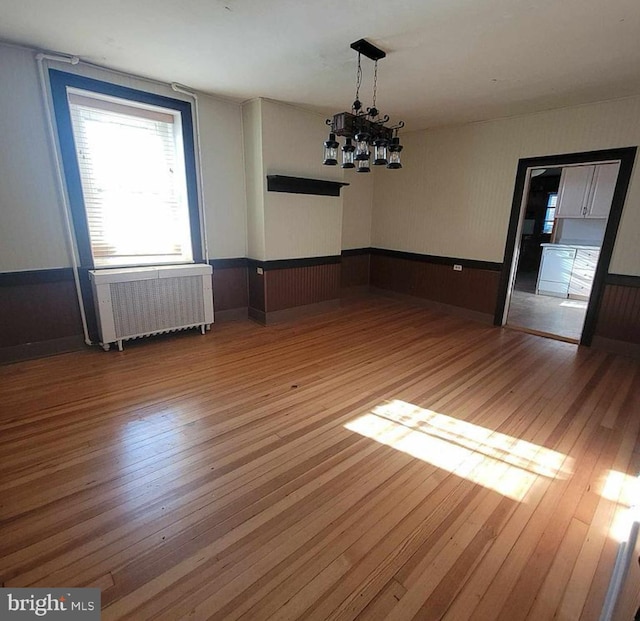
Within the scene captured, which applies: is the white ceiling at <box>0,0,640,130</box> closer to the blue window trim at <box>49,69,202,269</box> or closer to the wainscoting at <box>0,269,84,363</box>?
the blue window trim at <box>49,69,202,269</box>

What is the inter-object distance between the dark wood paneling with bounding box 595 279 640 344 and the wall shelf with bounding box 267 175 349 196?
11.4 feet

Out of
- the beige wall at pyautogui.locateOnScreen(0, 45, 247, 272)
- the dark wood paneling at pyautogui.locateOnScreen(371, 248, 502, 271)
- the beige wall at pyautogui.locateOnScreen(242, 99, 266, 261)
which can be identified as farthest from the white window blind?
the dark wood paneling at pyautogui.locateOnScreen(371, 248, 502, 271)

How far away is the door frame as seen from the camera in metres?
3.62

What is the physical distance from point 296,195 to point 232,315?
1835 millimetres

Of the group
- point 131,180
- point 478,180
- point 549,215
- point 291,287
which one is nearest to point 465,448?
point 291,287

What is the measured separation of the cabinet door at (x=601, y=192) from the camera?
5625 mm

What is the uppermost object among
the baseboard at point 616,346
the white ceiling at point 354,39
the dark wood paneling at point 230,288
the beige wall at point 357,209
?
the white ceiling at point 354,39

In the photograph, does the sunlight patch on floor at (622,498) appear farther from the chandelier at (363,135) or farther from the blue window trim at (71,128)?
the blue window trim at (71,128)

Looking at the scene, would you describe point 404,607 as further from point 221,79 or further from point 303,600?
point 221,79

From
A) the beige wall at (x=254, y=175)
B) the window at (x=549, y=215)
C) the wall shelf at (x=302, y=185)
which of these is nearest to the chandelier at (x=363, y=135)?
the wall shelf at (x=302, y=185)

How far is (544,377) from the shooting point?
321 cm

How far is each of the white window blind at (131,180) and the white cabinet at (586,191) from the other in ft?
20.3

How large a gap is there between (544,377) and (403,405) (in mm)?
1568

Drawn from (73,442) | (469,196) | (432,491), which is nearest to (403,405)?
(432,491)
